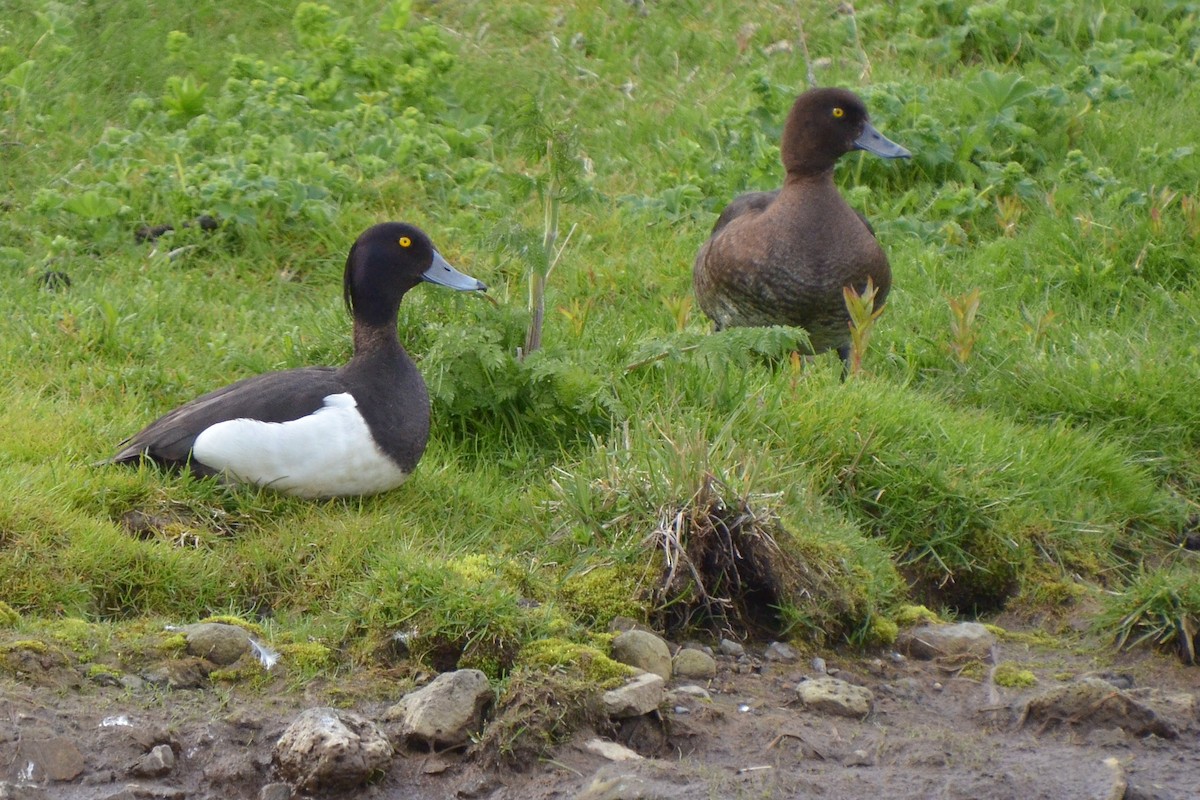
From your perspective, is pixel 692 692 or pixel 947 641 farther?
pixel 947 641

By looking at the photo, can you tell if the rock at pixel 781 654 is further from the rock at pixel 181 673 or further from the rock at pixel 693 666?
the rock at pixel 181 673

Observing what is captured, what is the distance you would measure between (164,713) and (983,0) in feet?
24.4

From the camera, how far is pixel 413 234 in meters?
5.54

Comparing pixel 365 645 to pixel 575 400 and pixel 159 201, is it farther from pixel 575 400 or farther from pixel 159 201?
pixel 159 201

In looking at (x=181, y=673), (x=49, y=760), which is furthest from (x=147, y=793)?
(x=181, y=673)

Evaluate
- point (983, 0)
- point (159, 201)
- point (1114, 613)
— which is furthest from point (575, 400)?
point (983, 0)

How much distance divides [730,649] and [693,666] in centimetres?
20

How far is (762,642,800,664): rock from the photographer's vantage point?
14.5 feet

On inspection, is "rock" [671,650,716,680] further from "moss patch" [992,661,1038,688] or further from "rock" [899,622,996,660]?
"moss patch" [992,661,1038,688]

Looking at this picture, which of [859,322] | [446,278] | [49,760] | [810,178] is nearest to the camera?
[49,760]

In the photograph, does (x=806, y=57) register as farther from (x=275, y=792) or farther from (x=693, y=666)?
(x=275, y=792)

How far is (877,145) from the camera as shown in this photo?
7109mm

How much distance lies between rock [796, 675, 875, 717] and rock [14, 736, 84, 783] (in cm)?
186

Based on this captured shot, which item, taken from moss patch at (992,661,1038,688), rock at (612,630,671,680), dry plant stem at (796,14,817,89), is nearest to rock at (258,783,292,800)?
rock at (612,630,671,680)
